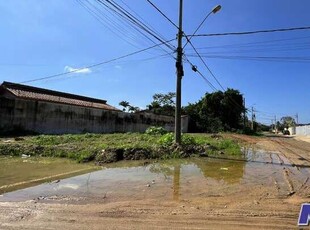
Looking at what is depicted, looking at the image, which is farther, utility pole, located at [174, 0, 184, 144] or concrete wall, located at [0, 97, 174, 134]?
concrete wall, located at [0, 97, 174, 134]

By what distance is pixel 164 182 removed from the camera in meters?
9.83

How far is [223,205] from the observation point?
682 cm

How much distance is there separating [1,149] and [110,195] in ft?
33.0

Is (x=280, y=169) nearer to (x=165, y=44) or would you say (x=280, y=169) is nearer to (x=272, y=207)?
(x=272, y=207)

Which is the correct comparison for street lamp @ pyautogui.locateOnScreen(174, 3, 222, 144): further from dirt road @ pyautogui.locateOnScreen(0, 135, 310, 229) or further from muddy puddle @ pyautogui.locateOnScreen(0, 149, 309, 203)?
dirt road @ pyautogui.locateOnScreen(0, 135, 310, 229)

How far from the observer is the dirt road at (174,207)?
222 inches

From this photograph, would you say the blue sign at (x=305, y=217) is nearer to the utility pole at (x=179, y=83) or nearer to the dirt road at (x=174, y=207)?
the dirt road at (x=174, y=207)

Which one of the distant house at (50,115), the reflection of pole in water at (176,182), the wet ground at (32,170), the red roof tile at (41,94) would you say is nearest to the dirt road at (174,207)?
the reflection of pole in water at (176,182)

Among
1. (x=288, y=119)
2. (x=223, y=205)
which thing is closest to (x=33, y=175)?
(x=223, y=205)

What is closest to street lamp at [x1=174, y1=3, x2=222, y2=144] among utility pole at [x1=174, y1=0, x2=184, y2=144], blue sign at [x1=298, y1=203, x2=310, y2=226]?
utility pole at [x1=174, y1=0, x2=184, y2=144]

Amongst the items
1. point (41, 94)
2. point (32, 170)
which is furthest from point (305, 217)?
point (41, 94)

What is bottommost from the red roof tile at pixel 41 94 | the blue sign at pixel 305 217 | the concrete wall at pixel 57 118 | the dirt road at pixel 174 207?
the dirt road at pixel 174 207

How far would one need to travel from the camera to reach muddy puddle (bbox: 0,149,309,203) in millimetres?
7953

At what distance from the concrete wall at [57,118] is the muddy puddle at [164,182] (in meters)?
15.1
